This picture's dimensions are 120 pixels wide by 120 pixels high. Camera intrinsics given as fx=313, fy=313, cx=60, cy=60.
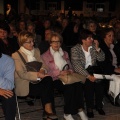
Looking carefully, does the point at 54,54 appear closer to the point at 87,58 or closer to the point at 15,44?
the point at 87,58

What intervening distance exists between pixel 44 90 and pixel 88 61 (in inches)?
45.5

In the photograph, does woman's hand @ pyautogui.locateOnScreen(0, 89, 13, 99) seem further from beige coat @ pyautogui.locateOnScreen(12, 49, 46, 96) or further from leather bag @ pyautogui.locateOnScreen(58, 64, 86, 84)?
leather bag @ pyautogui.locateOnScreen(58, 64, 86, 84)

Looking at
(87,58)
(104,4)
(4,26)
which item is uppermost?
(104,4)

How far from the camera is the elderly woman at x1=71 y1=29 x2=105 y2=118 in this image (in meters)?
5.21

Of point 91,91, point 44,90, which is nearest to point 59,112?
point 91,91

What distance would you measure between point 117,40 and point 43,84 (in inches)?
97.2

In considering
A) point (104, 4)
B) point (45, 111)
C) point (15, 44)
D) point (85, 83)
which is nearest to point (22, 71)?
point (45, 111)

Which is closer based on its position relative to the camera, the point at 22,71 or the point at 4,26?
the point at 22,71

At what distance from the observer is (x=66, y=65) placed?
5.23m

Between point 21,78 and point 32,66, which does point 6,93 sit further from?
point 32,66

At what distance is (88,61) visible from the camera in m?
5.45

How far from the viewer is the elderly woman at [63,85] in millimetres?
4836

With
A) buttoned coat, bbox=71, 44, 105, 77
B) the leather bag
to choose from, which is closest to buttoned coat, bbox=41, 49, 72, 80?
the leather bag

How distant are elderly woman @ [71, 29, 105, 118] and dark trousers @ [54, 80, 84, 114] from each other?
260mm
